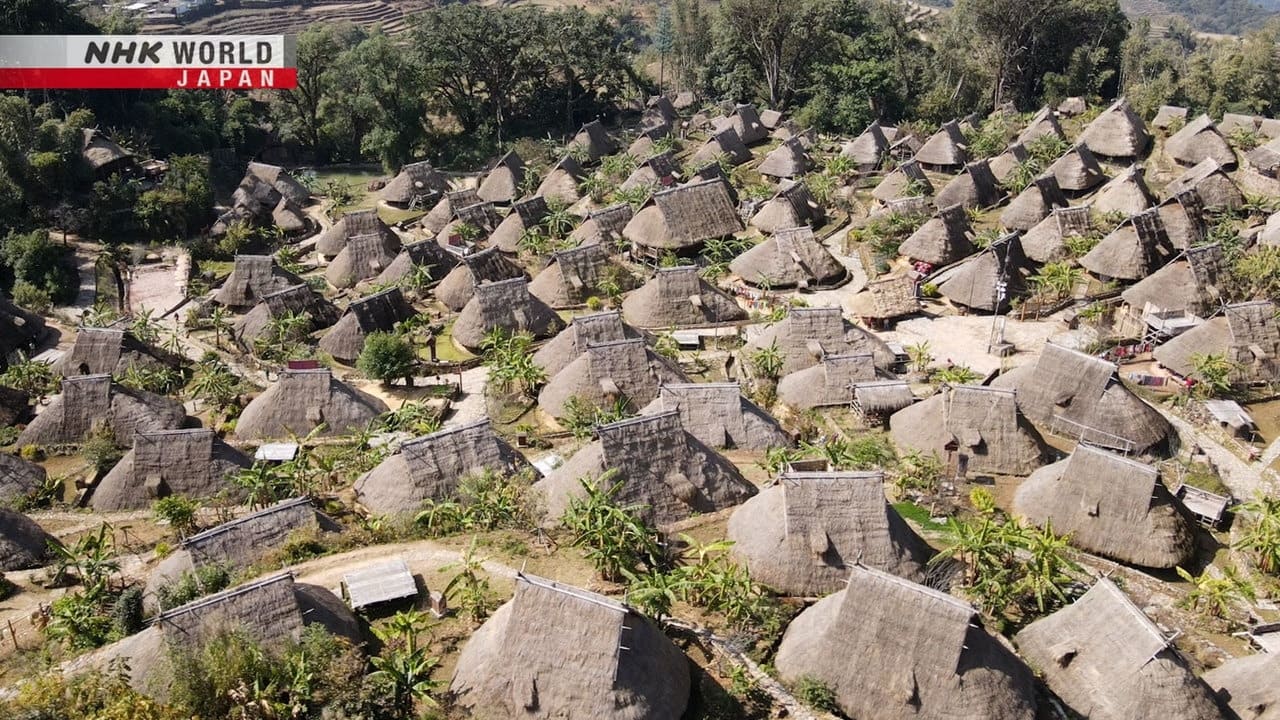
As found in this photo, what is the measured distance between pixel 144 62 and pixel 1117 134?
52263 mm

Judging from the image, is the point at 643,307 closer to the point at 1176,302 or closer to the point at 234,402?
the point at 234,402

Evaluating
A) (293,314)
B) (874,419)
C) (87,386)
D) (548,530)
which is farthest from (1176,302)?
(87,386)

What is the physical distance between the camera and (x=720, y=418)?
78.9 ft

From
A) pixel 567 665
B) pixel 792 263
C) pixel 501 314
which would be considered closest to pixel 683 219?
pixel 792 263

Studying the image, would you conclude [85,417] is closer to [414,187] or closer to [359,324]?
[359,324]

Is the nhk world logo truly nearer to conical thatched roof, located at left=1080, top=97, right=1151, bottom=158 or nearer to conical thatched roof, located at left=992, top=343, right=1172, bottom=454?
conical thatched roof, located at left=1080, top=97, right=1151, bottom=158

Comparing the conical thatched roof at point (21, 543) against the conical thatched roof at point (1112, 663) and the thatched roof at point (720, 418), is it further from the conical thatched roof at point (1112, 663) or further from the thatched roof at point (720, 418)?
the conical thatched roof at point (1112, 663)

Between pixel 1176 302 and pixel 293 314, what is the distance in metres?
30.4

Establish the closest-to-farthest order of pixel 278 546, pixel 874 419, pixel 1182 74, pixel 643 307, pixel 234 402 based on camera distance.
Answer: pixel 278 546, pixel 874 419, pixel 234 402, pixel 643 307, pixel 1182 74

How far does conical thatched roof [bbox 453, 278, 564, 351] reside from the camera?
32.0 meters

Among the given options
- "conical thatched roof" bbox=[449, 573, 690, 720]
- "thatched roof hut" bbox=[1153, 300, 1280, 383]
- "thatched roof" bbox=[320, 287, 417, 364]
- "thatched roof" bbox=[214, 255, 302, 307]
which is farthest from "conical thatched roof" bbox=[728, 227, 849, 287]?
"conical thatched roof" bbox=[449, 573, 690, 720]

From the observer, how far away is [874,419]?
2584 centimetres

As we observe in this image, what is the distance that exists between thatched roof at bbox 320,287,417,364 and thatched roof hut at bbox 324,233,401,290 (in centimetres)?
684

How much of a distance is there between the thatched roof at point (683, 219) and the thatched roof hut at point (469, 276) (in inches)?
247
